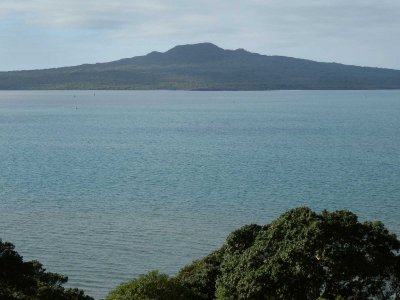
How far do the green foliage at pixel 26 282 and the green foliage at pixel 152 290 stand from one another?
1562 millimetres

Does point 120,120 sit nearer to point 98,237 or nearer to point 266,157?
point 266,157

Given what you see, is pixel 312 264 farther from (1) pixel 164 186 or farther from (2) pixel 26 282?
(1) pixel 164 186

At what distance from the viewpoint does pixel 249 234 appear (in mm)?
21734

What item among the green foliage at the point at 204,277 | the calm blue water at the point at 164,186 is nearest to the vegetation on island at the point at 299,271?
the green foliage at the point at 204,277

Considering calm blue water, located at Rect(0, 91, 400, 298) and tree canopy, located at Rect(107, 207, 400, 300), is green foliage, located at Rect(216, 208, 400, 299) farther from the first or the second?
calm blue water, located at Rect(0, 91, 400, 298)

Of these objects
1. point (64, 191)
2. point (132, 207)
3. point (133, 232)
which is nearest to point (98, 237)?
point (133, 232)

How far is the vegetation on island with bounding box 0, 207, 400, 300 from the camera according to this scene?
18.8 meters

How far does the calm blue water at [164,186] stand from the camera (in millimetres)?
35625

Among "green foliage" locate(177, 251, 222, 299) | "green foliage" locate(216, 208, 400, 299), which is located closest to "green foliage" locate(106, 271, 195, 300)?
"green foliage" locate(216, 208, 400, 299)

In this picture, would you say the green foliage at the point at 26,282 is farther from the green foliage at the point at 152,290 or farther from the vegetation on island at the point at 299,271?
the green foliage at the point at 152,290

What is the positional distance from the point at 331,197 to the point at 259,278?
31.3 m

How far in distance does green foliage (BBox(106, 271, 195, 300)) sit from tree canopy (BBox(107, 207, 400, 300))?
0.05m

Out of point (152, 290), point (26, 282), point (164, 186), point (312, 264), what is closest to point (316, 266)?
point (312, 264)

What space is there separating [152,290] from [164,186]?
1458 inches
